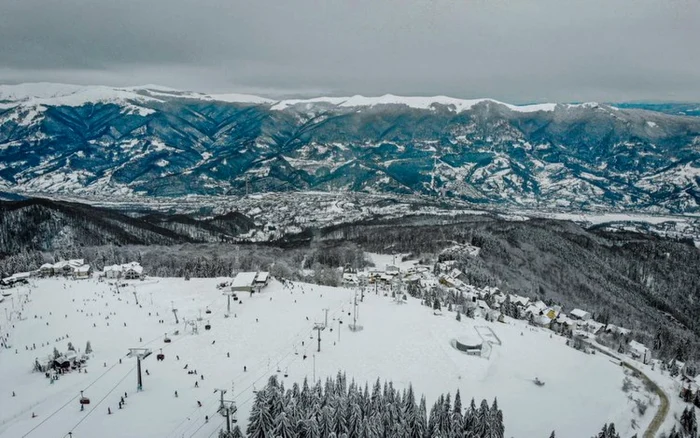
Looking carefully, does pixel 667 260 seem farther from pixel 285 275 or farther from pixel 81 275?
pixel 81 275

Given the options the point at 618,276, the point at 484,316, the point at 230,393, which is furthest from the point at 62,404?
the point at 618,276

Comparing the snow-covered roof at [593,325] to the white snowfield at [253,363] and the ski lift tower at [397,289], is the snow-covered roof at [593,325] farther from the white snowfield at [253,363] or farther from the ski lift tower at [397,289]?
the ski lift tower at [397,289]

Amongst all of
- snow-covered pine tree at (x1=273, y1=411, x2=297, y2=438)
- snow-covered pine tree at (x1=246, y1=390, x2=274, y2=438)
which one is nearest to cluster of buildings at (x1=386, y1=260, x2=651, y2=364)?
snow-covered pine tree at (x1=273, y1=411, x2=297, y2=438)

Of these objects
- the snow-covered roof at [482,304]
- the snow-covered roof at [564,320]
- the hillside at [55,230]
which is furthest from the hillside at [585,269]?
the hillside at [55,230]

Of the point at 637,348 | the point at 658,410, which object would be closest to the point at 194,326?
the point at 658,410

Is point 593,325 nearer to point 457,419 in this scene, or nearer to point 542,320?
point 542,320

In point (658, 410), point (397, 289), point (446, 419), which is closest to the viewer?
point (446, 419)

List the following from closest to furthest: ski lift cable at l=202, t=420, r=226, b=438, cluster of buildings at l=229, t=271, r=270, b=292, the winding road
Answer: ski lift cable at l=202, t=420, r=226, b=438, the winding road, cluster of buildings at l=229, t=271, r=270, b=292

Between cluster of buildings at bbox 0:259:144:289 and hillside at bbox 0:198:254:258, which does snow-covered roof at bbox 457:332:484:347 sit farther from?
hillside at bbox 0:198:254:258

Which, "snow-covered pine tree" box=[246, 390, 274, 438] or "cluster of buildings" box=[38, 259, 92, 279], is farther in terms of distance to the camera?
"cluster of buildings" box=[38, 259, 92, 279]
